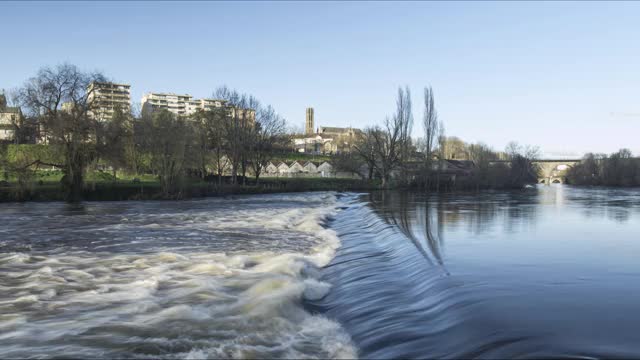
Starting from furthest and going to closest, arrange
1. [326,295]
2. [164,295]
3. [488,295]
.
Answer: [326,295] → [164,295] → [488,295]

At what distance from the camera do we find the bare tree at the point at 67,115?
36219mm

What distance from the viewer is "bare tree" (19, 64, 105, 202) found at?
119 feet

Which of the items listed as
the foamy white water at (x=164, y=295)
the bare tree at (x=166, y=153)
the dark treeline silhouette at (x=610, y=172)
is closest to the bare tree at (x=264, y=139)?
the bare tree at (x=166, y=153)

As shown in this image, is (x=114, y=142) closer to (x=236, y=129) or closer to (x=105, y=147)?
(x=105, y=147)

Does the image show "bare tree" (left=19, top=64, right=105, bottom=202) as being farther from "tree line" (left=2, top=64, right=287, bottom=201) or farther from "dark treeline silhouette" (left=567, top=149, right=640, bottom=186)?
"dark treeline silhouette" (left=567, top=149, right=640, bottom=186)

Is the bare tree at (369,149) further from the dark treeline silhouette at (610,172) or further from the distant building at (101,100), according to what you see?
the dark treeline silhouette at (610,172)

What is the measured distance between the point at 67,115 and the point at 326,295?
3344 cm

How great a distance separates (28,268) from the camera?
1213 cm

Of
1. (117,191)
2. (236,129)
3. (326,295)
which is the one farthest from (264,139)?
(326,295)

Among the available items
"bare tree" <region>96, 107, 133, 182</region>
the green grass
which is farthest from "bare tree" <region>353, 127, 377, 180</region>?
"bare tree" <region>96, 107, 133, 182</region>

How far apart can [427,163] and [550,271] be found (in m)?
63.1

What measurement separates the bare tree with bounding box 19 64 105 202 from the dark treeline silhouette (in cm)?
9551

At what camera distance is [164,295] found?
938 centimetres

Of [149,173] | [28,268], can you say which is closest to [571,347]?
[28,268]
